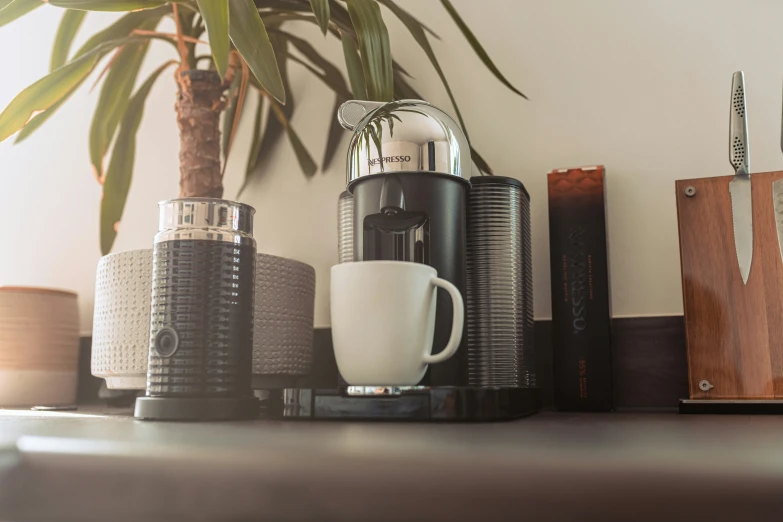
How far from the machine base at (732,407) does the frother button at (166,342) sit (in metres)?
0.52

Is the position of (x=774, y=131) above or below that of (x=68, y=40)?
below

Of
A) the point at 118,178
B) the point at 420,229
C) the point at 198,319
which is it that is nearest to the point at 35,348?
the point at 118,178

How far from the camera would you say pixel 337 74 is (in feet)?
3.52

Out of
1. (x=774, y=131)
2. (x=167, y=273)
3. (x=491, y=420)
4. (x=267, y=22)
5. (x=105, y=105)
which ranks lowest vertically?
(x=491, y=420)

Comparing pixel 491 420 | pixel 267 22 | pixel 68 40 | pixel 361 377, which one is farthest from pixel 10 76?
pixel 491 420

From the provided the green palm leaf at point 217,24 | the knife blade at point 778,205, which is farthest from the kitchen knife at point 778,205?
the green palm leaf at point 217,24

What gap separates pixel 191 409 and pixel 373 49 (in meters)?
0.50

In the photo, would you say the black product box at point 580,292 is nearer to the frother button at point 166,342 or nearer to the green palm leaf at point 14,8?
the frother button at point 166,342

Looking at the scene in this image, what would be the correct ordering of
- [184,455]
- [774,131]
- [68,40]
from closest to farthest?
[184,455] < [774,131] < [68,40]

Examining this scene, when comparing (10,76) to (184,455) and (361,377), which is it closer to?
(361,377)

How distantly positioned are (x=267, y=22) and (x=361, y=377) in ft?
2.17

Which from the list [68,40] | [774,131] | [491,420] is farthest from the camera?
[68,40]

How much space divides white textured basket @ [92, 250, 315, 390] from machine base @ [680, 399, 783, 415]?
470 millimetres

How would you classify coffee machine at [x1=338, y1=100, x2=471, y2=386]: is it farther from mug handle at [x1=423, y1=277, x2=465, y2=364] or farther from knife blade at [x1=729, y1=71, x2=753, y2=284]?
knife blade at [x1=729, y1=71, x2=753, y2=284]
